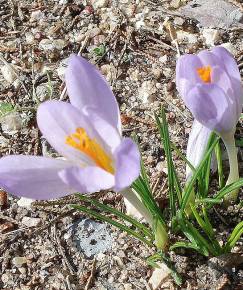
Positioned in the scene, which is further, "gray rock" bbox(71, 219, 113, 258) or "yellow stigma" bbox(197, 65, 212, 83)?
"gray rock" bbox(71, 219, 113, 258)

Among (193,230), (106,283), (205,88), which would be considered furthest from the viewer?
(106,283)

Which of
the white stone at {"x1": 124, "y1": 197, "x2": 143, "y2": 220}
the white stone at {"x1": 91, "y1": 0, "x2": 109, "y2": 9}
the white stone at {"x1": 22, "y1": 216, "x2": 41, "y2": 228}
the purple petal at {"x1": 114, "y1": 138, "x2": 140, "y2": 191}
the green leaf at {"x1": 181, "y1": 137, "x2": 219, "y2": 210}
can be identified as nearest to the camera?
the purple petal at {"x1": 114, "y1": 138, "x2": 140, "y2": 191}

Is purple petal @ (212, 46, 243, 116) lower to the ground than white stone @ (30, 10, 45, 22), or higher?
higher

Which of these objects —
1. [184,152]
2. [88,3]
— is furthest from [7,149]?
[88,3]

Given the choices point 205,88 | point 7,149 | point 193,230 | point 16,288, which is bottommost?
point 16,288

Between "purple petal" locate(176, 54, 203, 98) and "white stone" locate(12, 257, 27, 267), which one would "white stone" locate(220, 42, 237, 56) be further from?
"white stone" locate(12, 257, 27, 267)

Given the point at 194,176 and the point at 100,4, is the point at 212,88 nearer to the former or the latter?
the point at 194,176

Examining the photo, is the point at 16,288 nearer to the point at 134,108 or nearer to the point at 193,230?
the point at 193,230

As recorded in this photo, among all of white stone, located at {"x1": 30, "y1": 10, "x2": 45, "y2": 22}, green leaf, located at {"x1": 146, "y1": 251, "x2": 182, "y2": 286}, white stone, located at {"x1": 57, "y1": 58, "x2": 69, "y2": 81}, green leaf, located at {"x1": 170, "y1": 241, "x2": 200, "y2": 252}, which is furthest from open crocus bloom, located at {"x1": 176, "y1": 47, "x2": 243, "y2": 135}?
white stone, located at {"x1": 30, "y1": 10, "x2": 45, "y2": 22}

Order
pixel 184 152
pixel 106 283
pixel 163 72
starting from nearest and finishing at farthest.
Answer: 1. pixel 106 283
2. pixel 184 152
3. pixel 163 72
